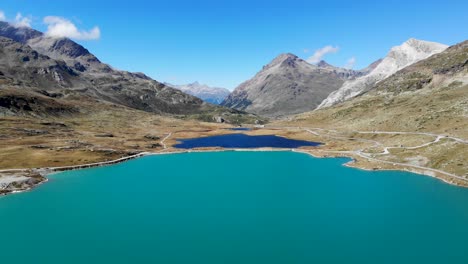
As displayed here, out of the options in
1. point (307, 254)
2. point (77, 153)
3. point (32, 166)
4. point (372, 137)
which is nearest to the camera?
point (307, 254)

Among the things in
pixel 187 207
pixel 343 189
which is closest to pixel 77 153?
pixel 187 207

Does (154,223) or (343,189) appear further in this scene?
(343,189)

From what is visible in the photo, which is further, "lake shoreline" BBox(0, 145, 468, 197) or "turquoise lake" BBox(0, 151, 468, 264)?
"lake shoreline" BBox(0, 145, 468, 197)

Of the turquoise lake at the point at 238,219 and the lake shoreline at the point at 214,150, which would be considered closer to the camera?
the turquoise lake at the point at 238,219

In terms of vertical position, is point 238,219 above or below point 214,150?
below

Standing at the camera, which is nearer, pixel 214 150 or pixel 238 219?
pixel 238 219

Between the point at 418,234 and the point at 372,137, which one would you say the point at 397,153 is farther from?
the point at 418,234

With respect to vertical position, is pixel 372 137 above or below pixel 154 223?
above

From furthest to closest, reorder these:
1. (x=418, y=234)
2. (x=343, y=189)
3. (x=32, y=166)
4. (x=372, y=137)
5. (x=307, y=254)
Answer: (x=372, y=137), (x=32, y=166), (x=343, y=189), (x=418, y=234), (x=307, y=254)
